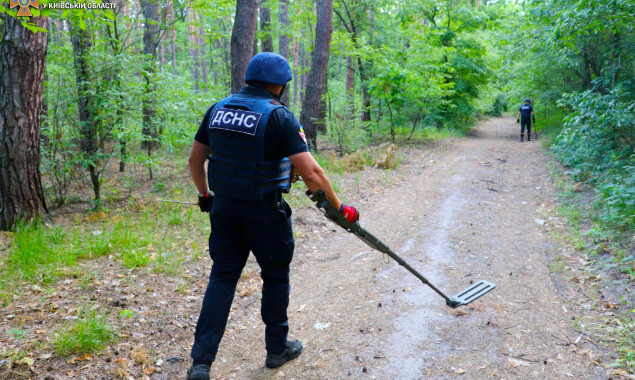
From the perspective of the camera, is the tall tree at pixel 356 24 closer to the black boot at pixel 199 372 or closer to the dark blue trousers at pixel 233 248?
the dark blue trousers at pixel 233 248

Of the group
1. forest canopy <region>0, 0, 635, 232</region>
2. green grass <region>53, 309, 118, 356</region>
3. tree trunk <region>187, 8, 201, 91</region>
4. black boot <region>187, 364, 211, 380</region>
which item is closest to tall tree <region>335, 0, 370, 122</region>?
forest canopy <region>0, 0, 635, 232</region>

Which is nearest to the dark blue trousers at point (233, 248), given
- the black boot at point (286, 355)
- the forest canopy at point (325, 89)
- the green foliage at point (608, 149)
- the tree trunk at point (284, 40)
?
the black boot at point (286, 355)

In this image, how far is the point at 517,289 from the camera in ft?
15.2

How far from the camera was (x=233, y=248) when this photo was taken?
9.79 feet

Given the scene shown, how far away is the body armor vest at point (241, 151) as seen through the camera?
2.79 meters

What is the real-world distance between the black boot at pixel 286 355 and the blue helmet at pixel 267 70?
6.88 ft

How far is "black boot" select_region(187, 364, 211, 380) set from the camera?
9.48 feet

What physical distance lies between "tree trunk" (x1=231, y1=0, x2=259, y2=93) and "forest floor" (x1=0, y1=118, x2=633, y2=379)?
3.76 metres

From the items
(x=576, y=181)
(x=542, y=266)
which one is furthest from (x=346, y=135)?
(x=542, y=266)

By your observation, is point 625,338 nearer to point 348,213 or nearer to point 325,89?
point 348,213

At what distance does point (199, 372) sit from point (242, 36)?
7.24 meters

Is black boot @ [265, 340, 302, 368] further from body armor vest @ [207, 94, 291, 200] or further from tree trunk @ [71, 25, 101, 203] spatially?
tree trunk @ [71, 25, 101, 203]

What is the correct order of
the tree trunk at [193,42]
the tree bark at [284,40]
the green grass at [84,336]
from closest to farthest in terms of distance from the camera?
1. the green grass at [84,336]
2. the tree bark at [284,40]
3. the tree trunk at [193,42]

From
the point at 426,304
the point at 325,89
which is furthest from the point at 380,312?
the point at 325,89
